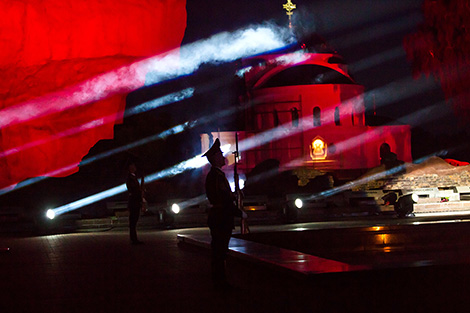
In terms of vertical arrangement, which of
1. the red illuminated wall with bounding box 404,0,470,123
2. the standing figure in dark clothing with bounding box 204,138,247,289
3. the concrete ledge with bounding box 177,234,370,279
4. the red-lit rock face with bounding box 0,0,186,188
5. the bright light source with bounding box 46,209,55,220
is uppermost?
the red illuminated wall with bounding box 404,0,470,123

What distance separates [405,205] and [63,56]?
1993cm

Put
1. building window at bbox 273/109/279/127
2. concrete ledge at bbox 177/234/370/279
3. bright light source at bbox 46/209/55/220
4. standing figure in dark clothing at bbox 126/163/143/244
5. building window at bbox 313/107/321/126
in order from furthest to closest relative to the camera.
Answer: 1. building window at bbox 313/107/321/126
2. building window at bbox 273/109/279/127
3. bright light source at bbox 46/209/55/220
4. standing figure in dark clothing at bbox 126/163/143/244
5. concrete ledge at bbox 177/234/370/279

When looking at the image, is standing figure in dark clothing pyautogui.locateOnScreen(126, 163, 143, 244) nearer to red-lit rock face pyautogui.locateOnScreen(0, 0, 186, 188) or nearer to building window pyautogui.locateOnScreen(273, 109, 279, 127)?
red-lit rock face pyautogui.locateOnScreen(0, 0, 186, 188)

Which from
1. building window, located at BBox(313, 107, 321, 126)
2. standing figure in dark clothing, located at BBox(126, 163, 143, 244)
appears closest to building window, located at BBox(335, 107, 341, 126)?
building window, located at BBox(313, 107, 321, 126)

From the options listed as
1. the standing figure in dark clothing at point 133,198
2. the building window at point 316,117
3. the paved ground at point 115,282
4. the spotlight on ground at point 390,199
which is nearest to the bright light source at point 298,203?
the spotlight on ground at point 390,199

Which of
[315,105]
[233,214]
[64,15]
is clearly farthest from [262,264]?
[315,105]

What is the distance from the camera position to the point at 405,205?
92.9ft

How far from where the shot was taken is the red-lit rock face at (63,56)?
10.5m

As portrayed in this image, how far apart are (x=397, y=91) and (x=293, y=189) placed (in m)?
32.9

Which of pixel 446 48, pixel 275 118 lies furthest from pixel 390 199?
pixel 275 118

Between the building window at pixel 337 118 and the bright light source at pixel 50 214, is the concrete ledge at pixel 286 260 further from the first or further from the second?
the building window at pixel 337 118

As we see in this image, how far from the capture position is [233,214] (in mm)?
10242

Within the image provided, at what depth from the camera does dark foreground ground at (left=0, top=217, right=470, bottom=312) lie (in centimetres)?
838

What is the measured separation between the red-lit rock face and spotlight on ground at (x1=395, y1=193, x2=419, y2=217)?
695 inches
